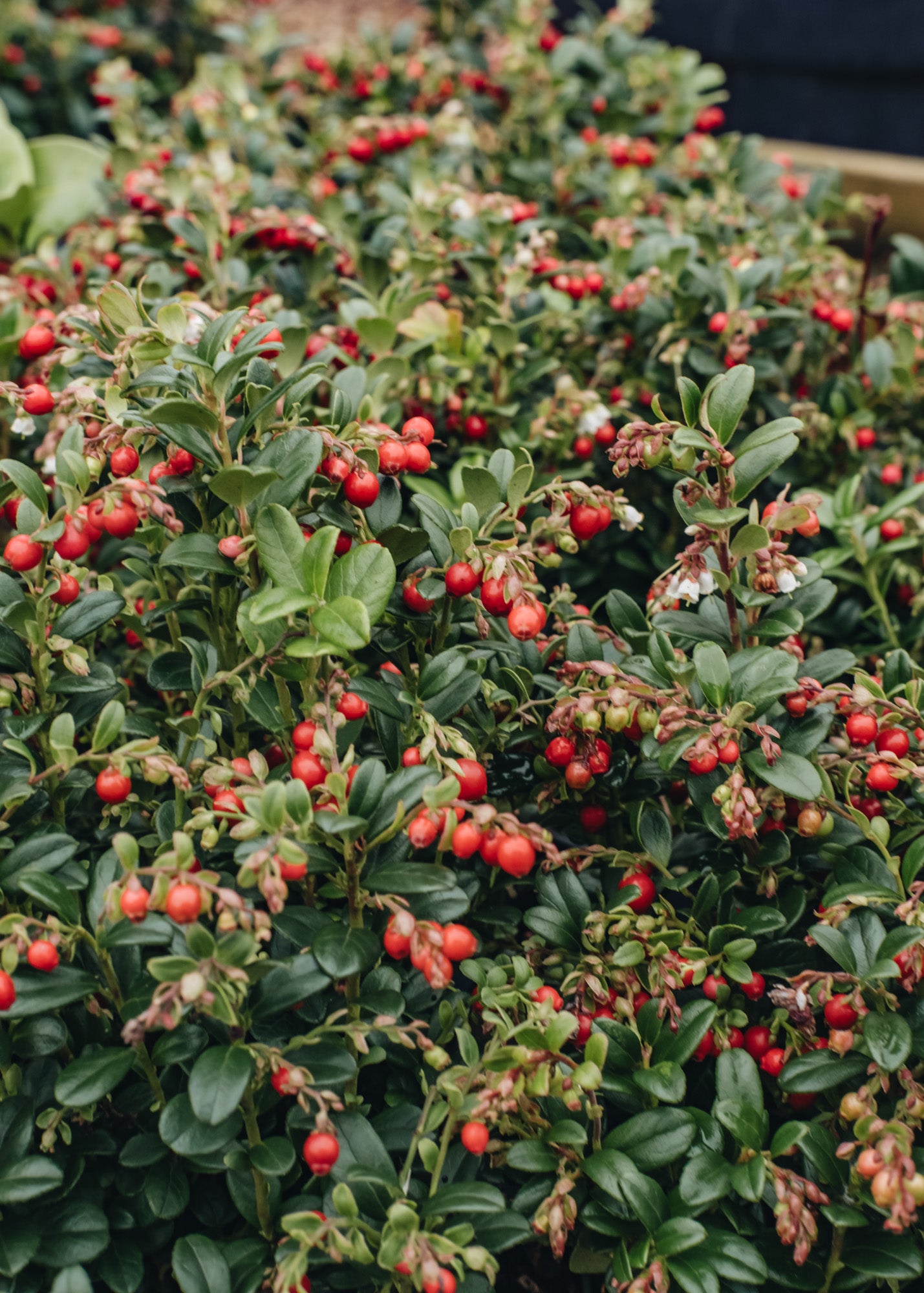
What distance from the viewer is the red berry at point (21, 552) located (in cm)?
107

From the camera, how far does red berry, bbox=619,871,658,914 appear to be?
3.76ft

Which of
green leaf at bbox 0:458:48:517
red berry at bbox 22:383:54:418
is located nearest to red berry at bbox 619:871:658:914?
green leaf at bbox 0:458:48:517

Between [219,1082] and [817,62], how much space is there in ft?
13.6

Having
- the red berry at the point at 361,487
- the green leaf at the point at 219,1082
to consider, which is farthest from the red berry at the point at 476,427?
the green leaf at the point at 219,1082

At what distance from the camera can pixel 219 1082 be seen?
2.92 ft

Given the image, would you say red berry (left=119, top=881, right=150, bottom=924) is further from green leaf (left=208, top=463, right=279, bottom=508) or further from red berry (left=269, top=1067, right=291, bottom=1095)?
green leaf (left=208, top=463, right=279, bottom=508)

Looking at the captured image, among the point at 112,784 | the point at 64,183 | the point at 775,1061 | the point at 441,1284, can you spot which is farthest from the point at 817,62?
the point at 441,1284

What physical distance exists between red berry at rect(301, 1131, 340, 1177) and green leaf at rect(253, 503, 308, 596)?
497mm

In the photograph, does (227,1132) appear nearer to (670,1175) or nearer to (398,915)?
(398,915)

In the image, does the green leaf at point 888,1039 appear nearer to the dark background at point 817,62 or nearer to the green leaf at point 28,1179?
the green leaf at point 28,1179

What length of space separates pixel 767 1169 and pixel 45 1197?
0.71 m

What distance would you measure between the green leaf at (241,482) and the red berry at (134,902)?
38 cm

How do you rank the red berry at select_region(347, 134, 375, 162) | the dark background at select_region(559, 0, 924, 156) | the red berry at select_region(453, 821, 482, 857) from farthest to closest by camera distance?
the dark background at select_region(559, 0, 924, 156) → the red berry at select_region(347, 134, 375, 162) → the red berry at select_region(453, 821, 482, 857)

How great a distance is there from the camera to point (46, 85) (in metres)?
3.73
